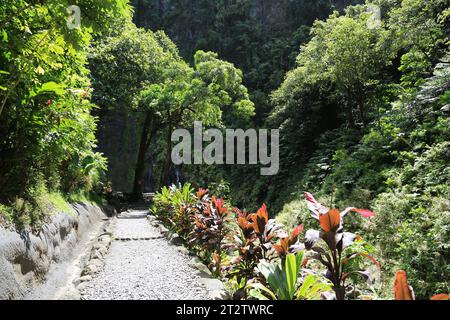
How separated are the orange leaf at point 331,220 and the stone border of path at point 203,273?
55.2 inches

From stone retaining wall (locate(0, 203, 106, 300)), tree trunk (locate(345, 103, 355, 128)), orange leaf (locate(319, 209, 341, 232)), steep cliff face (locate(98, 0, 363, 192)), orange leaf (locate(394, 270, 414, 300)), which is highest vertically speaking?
steep cliff face (locate(98, 0, 363, 192))

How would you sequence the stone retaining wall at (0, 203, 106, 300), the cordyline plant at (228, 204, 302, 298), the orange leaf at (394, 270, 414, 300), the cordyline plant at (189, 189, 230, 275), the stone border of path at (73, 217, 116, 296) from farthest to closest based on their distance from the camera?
the cordyline plant at (189, 189, 230, 275)
the stone border of path at (73, 217, 116, 296)
the cordyline plant at (228, 204, 302, 298)
the stone retaining wall at (0, 203, 106, 300)
the orange leaf at (394, 270, 414, 300)

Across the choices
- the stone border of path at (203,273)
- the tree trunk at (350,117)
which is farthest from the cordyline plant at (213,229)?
the tree trunk at (350,117)

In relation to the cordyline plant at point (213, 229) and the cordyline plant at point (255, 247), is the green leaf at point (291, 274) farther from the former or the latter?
the cordyline plant at point (213, 229)

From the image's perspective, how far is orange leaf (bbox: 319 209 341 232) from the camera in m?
2.23

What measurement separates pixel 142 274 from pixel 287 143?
12033mm

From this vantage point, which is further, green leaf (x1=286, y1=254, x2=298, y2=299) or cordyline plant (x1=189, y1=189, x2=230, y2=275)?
cordyline plant (x1=189, y1=189, x2=230, y2=275)

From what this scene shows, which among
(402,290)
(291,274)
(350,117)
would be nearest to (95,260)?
(291,274)

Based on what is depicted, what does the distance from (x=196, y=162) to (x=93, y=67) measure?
798cm

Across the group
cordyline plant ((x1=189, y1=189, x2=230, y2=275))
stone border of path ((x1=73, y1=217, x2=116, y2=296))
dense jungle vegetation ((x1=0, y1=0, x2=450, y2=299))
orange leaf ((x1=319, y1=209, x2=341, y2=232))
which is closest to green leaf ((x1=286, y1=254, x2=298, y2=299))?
dense jungle vegetation ((x1=0, y1=0, x2=450, y2=299))

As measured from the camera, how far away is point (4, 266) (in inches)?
115

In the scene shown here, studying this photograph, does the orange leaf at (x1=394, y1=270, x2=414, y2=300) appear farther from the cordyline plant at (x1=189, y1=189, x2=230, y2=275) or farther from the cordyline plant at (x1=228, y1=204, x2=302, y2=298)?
the cordyline plant at (x1=189, y1=189, x2=230, y2=275)

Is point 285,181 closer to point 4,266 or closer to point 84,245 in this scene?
point 84,245
